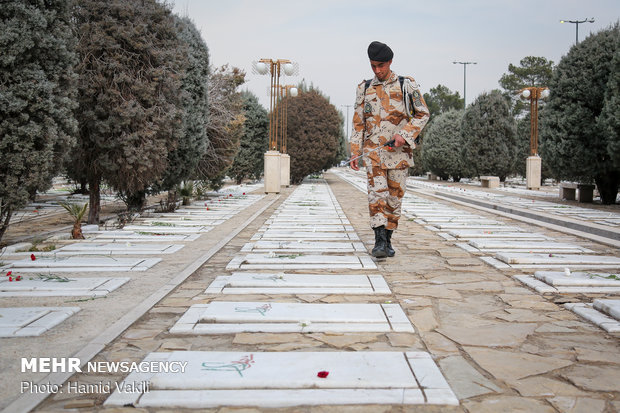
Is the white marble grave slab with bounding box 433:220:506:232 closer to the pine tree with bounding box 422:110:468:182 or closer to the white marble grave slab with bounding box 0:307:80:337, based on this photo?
the white marble grave slab with bounding box 0:307:80:337

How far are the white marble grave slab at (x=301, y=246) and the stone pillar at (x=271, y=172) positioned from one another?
494 inches

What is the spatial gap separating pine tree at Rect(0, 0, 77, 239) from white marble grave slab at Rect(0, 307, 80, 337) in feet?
8.77

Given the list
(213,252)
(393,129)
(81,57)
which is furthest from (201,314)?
(81,57)

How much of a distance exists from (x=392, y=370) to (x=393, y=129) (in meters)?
3.87

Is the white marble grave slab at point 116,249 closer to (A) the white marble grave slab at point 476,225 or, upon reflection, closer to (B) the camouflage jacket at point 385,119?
(B) the camouflage jacket at point 385,119

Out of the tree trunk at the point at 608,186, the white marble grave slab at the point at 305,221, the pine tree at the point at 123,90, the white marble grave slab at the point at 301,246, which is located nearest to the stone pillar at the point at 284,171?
the tree trunk at the point at 608,186

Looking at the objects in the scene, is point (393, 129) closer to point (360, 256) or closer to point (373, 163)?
point (373, 163)

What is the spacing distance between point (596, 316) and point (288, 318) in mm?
2180

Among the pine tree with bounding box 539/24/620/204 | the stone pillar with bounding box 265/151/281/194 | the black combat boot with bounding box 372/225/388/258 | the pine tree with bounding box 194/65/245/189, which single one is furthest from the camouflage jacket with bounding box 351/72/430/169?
the stone pillar with bounding box 265/151/281/194

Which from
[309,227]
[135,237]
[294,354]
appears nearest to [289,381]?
[294,354]

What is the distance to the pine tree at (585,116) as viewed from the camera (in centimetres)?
1435

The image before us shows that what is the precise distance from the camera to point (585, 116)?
14578mm

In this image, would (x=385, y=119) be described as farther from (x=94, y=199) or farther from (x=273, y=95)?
(x=273, y=95)

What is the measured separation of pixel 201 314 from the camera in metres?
3.76
